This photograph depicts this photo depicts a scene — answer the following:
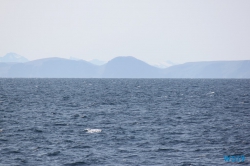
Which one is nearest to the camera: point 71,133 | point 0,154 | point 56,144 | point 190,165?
point 190,165

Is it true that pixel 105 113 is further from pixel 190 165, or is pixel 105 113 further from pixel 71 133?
pixel 190 165

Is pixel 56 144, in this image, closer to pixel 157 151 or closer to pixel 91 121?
pixel 157 151

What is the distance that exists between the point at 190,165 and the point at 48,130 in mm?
20166

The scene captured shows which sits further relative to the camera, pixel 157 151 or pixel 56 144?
pixel 56 144

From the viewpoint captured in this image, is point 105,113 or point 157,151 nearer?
point 157,151

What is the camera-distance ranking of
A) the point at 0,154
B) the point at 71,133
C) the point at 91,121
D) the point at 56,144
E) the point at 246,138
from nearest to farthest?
the point at 0,154 < the point at 56,144 < the point at 246,138 < the point at 71,133 < the point at 91,121

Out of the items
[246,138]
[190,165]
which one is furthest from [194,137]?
[190,165]

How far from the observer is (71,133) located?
41344 millimetres

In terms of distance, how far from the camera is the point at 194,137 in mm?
38906

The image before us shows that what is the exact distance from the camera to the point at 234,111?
204 feet

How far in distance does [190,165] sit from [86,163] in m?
7.94

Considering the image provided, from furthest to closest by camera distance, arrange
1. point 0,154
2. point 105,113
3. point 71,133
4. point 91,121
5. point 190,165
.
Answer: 1. point 105,113
2. point 91,121
3. point 71,133
4. point 0,154
5. point 190,165

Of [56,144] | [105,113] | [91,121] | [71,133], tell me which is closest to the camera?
[56,144]

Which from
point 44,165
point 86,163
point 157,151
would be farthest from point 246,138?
point 44,165
